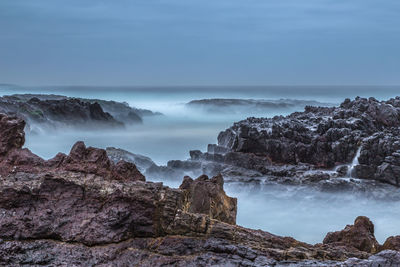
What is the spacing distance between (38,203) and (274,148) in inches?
473

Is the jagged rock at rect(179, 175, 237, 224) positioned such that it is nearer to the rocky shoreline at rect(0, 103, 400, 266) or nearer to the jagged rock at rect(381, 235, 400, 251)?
the rocky shoreline at rect(0, 103, 400, 266)

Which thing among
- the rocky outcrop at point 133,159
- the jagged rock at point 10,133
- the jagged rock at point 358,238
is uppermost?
the jagged rock at point 10,133

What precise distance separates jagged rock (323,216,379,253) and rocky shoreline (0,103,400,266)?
1.12 m

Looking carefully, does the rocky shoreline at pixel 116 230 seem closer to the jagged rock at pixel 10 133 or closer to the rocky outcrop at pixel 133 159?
the jagged rock at pixel 10 133

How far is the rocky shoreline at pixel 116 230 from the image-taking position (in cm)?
549

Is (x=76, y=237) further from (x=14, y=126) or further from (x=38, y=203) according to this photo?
(x=14, y=126)

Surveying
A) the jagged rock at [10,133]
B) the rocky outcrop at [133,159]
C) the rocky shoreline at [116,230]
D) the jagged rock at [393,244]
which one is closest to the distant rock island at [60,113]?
the rocky outcrop at [133,159]

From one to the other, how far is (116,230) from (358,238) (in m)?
4.06

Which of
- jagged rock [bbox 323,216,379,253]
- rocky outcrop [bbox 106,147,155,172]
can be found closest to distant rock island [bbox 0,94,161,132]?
rocky outcrop [bbox 106,147,155,172]

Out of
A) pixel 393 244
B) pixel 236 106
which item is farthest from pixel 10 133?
pixel 236 106

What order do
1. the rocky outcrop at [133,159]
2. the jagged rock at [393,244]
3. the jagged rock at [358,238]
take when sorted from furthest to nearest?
the rocky outcrop at [133,159], the jagged rock at [358,238], the jagged rock at [393,244]

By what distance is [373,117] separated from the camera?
18.5 metres

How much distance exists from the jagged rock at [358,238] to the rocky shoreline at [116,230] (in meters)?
1.12

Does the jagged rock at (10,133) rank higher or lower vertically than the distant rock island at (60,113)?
higher
